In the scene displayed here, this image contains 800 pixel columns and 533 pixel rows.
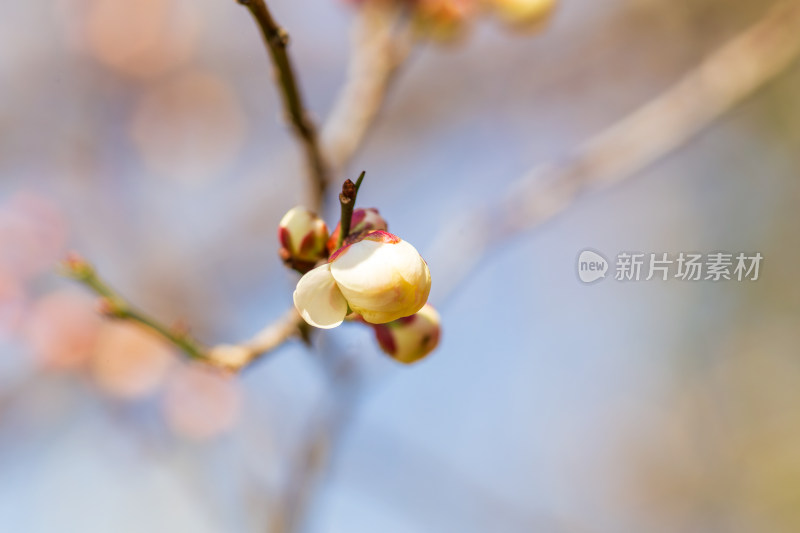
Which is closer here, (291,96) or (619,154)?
(291,96)

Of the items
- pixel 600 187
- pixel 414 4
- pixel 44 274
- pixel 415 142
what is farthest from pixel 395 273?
pixel 44 274

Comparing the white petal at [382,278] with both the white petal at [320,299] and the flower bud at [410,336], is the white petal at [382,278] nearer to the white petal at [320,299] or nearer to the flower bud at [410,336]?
the white petal at [320,299]

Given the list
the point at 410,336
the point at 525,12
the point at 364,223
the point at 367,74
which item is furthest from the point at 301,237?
the point at 525,12

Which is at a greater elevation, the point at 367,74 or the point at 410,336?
the point at 367,74

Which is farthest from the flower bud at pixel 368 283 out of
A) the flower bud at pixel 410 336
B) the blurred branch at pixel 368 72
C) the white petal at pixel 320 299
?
the blurred branch at pixel 368 72

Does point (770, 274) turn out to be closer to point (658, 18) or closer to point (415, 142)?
point (658, 18)

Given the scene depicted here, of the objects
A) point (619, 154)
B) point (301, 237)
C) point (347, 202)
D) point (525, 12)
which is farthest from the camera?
point (619, 154)

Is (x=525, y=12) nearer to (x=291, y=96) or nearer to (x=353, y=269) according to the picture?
(x=291, y=96)
